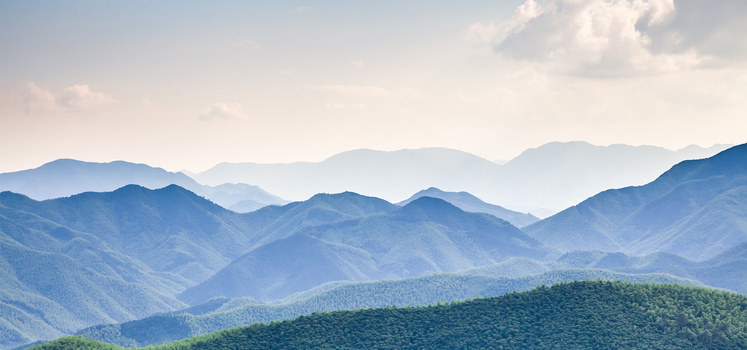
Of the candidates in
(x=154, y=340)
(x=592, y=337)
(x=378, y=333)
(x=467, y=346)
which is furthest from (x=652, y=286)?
(x=154, y=340)

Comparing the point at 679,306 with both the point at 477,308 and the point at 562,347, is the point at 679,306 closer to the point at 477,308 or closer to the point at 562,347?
the point at 562,347

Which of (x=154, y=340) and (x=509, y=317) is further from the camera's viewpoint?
(x=154, y=340)

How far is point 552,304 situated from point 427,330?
13794 mm

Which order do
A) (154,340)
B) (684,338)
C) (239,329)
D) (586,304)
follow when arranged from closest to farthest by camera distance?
(684,338) < (586,304) < (239,329) < (154,340)

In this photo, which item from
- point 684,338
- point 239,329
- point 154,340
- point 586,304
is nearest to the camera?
point 684,338

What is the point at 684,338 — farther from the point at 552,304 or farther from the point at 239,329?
the point at 239,329

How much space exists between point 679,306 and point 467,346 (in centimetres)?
2238

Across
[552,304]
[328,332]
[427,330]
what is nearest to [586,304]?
[552,304]

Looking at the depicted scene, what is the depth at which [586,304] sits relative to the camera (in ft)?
311

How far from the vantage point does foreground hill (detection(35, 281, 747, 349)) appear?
289ft

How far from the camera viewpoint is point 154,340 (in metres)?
188

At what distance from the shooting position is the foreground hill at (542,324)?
87938 millimetres

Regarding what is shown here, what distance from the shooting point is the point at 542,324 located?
93.1m

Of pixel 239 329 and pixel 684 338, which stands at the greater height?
pixel 239 329
